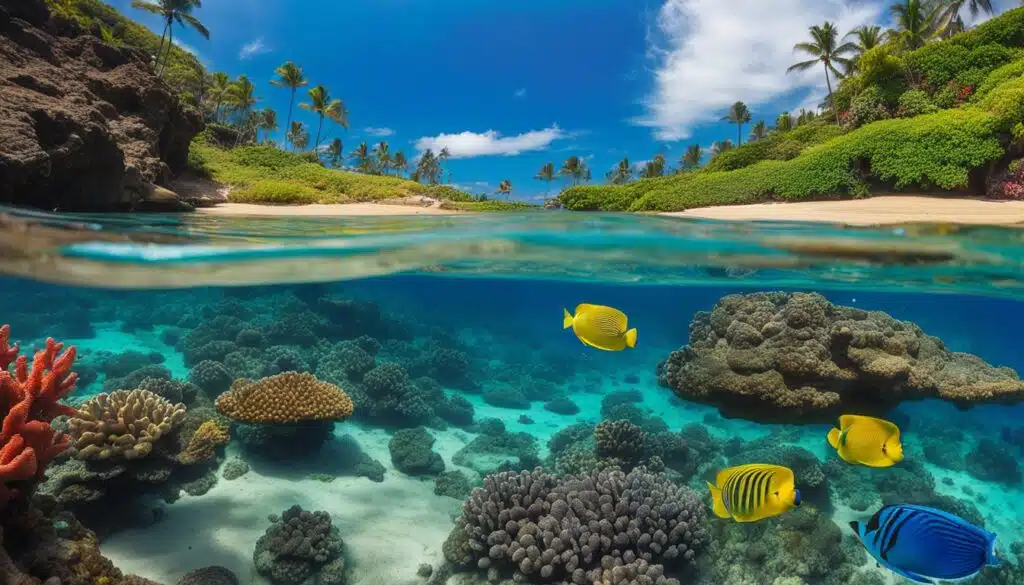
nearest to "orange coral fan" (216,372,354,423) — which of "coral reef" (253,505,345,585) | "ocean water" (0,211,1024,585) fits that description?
"ocean water" (0,211,1024,585)

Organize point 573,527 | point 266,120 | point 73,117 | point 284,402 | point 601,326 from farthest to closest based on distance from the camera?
point 266,120
point 73,117
point 284,402
point 573,527
point 601,326

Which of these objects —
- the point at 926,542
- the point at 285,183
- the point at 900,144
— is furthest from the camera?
the point at 285,183

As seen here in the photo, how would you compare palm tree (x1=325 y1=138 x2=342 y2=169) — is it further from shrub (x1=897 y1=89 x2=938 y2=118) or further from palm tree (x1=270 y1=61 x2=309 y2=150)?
shrub (x1=897 y1=89 x2=938 y2=118)

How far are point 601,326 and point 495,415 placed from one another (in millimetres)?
12294

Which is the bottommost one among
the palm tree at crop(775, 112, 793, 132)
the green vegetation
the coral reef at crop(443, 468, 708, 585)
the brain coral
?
the coral reef at crop(443, 468, 708, 585)

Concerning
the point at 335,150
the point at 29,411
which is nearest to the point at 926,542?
the point at 29,411

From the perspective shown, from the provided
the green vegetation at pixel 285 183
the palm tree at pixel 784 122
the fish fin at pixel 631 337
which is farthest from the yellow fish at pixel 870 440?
the palm tree at pixel 784 122

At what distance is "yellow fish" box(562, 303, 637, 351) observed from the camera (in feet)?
14.9

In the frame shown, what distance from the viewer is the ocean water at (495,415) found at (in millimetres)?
7363

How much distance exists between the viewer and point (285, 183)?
72.4ft

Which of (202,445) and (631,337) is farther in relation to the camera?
(202,445)

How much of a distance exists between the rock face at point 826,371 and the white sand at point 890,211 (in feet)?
10.0

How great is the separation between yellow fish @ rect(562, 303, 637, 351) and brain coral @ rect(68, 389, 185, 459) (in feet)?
21.1

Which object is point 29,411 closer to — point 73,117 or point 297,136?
point 73,117
